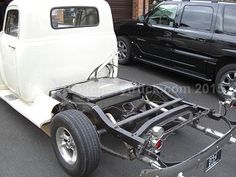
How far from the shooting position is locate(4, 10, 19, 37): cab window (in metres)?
4.36

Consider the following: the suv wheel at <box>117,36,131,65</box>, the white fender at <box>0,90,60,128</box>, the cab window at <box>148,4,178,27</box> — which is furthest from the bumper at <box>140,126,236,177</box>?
the suv wheel at <box>117,36,131,65</box>

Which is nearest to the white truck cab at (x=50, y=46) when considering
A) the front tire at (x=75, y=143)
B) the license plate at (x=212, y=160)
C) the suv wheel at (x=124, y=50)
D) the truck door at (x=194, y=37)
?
the front tire at (x=75, y=143)

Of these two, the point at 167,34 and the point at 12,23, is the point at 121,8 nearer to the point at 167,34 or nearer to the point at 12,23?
the point at 167,34

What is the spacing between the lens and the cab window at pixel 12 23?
14.3ft

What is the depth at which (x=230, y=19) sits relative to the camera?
18.0 feet

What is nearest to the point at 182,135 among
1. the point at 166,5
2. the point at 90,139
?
the point at 90,139

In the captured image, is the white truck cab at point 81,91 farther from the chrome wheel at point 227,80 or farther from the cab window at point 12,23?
the chrome wheel at point 227,80

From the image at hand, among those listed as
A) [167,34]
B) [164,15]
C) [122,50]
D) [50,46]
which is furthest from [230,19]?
[50,46]

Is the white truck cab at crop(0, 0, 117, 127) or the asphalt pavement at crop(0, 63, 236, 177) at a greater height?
the white truck cab at crop(0, 0, 117, 127)

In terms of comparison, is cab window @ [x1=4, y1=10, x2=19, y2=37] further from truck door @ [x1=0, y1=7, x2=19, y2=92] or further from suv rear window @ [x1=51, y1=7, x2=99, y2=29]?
suv rear window @ [x1=51, y1=7, x2=99, y2=29]

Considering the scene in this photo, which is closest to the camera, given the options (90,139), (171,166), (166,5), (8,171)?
(171,166)

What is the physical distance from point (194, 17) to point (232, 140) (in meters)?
3.52

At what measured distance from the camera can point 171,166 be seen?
256 cm

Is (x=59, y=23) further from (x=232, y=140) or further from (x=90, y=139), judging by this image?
(x=232, y=140)
